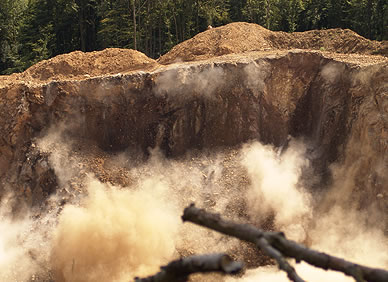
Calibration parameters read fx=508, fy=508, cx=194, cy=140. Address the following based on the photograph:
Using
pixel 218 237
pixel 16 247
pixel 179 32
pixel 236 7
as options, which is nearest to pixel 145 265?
pixel 218 237

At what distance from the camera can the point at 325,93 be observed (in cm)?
1927

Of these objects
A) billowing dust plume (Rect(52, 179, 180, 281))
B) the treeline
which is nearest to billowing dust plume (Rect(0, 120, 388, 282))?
billowing dust plume (Rect(52, 179, 180, 281))

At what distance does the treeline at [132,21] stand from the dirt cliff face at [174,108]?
55.8 ft

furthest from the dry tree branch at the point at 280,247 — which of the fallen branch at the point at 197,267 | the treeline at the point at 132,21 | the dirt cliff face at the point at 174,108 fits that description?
the treeline at the point at 132,21

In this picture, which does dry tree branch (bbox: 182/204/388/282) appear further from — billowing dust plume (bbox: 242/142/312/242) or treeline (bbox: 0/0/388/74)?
treeline (bbox: 0/0/388/74)

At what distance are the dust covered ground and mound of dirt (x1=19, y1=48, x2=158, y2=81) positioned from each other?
1708 mm

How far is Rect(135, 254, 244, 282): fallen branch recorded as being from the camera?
327cm

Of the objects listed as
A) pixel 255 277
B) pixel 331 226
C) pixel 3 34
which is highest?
pixel 3 34

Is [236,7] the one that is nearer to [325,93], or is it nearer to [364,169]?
[325,93]

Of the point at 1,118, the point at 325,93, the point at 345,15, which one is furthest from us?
the point at 345,15

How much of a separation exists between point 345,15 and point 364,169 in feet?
79.2

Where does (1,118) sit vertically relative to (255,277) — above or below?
above

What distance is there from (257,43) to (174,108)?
7.47 m

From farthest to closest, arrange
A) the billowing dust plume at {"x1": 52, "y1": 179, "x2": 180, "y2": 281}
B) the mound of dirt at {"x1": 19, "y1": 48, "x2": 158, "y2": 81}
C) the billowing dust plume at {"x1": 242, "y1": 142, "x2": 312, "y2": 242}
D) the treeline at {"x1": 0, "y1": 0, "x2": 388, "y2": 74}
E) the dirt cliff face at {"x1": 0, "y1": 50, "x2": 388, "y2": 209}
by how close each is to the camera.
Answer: the treeline at {"x1": 0, "y1": 0, "x2": 388, "y2": 74}
the mound of dirt at {"x1": 19, "y1": 48, "x2": 158, "y2": 81}
the dirt cliff face at {"x1": 0, "y1": 50, "x2": 388, "y2": 209}
the billowing dust plume at {"x1": 242, "y1": 142, "x2": 312, "y2": 242}
the billowing dust plume at {"x1": 52, "y1": 179, "x2": 180, "y2": 281}
